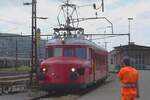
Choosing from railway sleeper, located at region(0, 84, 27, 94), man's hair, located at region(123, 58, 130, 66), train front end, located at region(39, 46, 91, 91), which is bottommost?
railway sleeper, located at region(0, 84, 27, 94)

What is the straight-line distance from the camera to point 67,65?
24.5 metres

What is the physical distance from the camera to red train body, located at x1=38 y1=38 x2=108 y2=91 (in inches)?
964

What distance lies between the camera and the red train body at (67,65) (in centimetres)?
2448

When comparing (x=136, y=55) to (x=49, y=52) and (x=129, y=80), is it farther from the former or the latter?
(x=129, y=80)

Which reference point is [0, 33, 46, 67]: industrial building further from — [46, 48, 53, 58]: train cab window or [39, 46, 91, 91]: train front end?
[39, 46, 91, 91]: train front end

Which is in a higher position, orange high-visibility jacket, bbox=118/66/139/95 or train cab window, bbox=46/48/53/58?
train cab window, bbox=46/48/53/58

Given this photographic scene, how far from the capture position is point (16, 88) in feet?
97.0

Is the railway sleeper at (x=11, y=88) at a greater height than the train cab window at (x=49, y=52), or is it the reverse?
the train cab window at (x=49, y=52)

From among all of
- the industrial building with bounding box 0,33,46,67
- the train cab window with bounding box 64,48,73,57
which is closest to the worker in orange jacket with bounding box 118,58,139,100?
the train cab window with bounding box 64,48,73,57

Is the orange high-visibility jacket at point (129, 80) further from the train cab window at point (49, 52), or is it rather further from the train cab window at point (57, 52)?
the train cab window at point (49, 52)

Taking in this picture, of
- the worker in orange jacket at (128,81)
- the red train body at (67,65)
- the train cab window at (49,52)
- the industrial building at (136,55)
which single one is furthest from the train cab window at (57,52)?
the industrial building at (136,55)

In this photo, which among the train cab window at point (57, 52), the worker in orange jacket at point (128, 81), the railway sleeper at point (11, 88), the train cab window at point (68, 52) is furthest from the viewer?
the railway sleeper at point (11, 88)

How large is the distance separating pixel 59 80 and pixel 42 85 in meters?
0.93

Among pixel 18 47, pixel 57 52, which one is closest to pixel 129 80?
pixel 57 52
